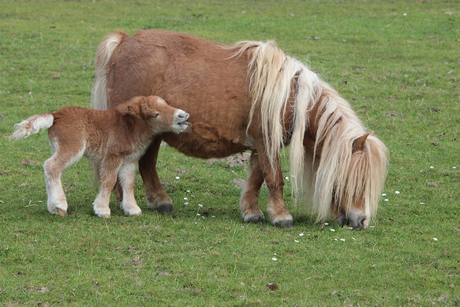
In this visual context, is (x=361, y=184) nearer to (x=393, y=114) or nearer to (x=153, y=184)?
(x=153, y=184)

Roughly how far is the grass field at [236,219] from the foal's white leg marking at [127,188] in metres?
0.19

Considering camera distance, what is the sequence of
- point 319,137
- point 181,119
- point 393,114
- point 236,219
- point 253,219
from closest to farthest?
1. point 181,119
2. point 319,137
3. point 253,219
4. point 236,219
5. point 393,114

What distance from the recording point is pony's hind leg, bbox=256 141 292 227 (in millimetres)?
6680

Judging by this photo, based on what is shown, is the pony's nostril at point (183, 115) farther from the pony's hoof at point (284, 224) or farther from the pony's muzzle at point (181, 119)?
the pony's hoof at point (284, 224)

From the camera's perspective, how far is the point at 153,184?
24.2 ft

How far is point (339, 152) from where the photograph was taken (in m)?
6.41

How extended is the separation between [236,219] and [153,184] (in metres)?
1.24

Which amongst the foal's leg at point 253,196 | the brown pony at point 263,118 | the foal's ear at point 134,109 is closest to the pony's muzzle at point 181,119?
the brown pony at point 263,118

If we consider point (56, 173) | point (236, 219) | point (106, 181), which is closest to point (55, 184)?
point (56, 173)

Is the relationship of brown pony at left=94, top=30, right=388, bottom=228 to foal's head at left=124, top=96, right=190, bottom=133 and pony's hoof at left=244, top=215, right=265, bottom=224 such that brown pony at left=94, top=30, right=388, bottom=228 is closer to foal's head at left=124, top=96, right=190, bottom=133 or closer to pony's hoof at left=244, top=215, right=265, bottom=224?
pony's hoof at left=244, top=215, right=265, bottom=224

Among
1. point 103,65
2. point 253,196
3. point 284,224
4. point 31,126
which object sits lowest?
point 284,224

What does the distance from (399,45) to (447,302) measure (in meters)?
12.2

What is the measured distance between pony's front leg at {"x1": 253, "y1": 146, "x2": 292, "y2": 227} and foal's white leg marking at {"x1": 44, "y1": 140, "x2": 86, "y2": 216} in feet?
7.03

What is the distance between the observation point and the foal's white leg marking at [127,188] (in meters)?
6.79
